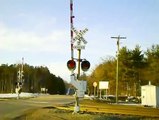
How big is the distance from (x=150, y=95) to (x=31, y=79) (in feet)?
431

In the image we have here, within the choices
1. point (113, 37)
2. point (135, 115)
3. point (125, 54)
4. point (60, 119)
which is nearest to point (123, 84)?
point (125, 54)

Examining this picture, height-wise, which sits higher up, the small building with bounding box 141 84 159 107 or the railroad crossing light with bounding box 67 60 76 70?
the railroad crossing light with bounding box 67 60 76 70

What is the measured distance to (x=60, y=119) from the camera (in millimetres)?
19453

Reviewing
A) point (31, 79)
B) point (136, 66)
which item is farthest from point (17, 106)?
point (31, 79)

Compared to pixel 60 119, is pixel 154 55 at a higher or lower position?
higher

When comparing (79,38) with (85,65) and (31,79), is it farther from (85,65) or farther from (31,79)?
(31,79)

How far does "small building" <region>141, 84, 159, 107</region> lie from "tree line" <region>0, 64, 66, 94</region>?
110 m

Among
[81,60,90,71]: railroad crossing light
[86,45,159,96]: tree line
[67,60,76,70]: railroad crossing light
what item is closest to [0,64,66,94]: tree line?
[86,45,159,96]: tree line

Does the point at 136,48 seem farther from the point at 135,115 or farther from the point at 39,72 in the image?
the point at 39,72

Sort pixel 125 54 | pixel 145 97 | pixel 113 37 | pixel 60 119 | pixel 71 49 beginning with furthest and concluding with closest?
pixel 125 54 → pixel 113 37 → pixel 145 97 → pixel 71 49 → pixel 60 119

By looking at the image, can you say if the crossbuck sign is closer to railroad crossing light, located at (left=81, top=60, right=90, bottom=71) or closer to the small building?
railroad crossing light, located at (left=81, top=60, right=90, bottom=71)

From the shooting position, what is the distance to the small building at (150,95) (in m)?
44.2

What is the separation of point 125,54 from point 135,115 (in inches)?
2355

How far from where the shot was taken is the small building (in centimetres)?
4425
